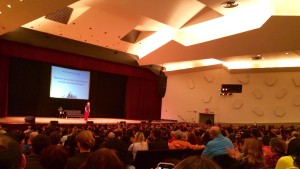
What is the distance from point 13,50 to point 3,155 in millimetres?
13192

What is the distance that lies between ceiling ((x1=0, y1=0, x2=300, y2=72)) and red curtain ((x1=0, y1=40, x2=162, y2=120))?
0.42 meters

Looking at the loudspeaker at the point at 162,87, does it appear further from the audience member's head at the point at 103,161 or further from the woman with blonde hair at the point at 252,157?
the audience member's head at the point at 103,161

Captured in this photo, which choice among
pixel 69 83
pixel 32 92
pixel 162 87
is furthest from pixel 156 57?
pixel 32 92

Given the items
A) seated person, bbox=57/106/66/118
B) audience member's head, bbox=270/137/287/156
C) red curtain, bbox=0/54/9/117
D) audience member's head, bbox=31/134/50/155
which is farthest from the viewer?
seated person, bbox=57/106/66/118

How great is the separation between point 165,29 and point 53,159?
1254 centimetres

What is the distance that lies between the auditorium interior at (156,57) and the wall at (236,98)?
6cm

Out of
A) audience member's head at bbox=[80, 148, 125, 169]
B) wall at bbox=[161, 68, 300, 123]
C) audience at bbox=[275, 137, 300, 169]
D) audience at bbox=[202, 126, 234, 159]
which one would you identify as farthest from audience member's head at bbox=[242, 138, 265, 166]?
wall at bbox=[161, 68, 300, 123]

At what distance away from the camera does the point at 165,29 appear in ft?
47.4

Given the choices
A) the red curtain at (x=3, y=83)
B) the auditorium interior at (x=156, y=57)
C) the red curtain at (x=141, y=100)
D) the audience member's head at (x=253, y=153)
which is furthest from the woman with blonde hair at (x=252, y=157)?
the red curtain at (x=141, y=100)

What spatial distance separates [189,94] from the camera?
789 inches

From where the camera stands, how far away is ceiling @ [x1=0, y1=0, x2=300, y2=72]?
1027 centimetres

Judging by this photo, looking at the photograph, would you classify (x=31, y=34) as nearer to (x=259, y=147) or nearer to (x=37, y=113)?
(x=37, y=113)

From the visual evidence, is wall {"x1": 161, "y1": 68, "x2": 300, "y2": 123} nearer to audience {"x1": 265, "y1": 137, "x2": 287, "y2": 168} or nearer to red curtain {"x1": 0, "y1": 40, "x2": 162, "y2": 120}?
red curtain {"x1": 0, "y1": 40, "x2": 162, "y2": 120}

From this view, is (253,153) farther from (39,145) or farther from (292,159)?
(39,145)
